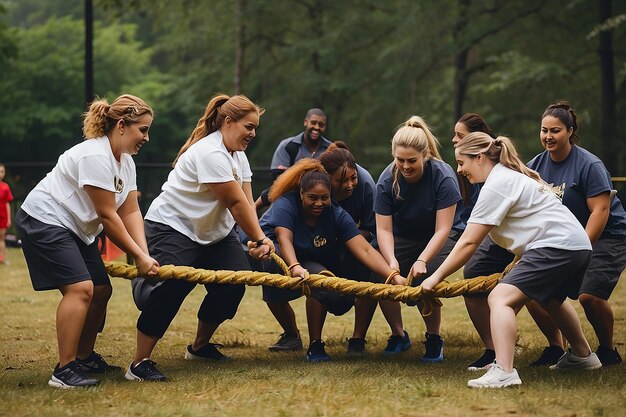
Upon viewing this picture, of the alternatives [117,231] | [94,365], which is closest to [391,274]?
[117,231]

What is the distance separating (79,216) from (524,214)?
2.72m

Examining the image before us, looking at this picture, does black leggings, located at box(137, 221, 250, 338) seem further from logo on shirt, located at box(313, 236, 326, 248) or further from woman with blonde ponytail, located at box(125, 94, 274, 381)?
logo on shirt, located at box(313, 236, 326, 248)

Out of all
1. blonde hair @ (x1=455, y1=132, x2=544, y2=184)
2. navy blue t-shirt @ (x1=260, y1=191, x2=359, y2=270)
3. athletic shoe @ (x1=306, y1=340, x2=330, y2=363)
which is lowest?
athletic shoe @ (x1=306, y1=340, x2=330, y2=363)

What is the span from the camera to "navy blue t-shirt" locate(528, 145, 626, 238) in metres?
6.57

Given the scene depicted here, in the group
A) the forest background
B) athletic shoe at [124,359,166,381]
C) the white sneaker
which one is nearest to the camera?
the white sneaker

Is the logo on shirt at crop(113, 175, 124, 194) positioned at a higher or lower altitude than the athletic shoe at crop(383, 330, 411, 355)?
higher

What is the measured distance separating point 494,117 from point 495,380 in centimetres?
2054

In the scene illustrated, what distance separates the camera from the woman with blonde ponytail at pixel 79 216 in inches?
233

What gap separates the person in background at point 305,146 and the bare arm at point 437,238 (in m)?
2.80

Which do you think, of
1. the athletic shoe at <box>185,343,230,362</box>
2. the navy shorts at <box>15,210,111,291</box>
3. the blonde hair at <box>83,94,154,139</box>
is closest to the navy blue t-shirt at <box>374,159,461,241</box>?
the athletic shoe at <box>185,343,230,362</box>

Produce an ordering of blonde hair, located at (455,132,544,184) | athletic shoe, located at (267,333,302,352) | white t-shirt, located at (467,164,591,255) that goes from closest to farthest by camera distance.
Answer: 1. white t-shirt, located at (467,164,591,255)
2. blonde hair, located at (455,132,544,184)
3. athletic shoe, located at (267,333,302,352)

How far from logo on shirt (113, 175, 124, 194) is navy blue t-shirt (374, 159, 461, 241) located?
6.67 ft

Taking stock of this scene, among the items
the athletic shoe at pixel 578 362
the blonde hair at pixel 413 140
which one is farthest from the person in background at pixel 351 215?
the athletic shoe at pixel 578 362

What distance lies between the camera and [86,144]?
19.7ft
